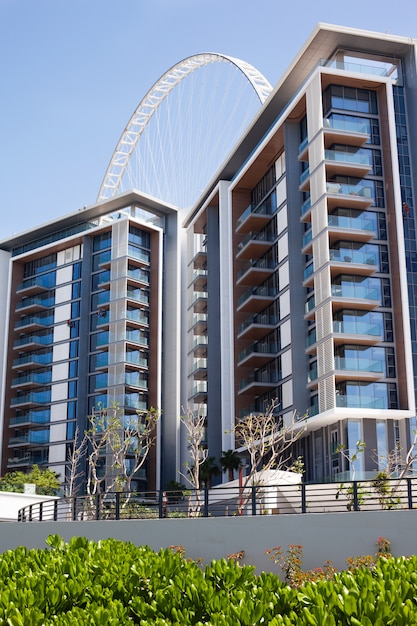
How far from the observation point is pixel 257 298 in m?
66.0

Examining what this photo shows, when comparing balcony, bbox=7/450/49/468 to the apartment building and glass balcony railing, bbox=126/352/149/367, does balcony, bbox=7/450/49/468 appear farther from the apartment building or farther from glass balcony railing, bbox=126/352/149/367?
the apartment building

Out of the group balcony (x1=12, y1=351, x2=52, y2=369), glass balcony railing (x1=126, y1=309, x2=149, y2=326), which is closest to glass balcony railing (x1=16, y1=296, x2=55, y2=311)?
balcony (x1=12, y1=351, x2=52, y2=369)

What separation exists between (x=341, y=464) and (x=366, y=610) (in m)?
45.5

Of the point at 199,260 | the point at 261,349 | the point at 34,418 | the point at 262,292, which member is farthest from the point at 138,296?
the point at 261,349

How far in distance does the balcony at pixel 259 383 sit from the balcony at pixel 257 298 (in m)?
5.43

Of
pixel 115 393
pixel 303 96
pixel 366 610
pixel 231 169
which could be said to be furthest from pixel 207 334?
pixel 366 610

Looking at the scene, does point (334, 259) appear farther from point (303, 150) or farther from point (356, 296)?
point (303, 150)

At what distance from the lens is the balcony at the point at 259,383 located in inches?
2500

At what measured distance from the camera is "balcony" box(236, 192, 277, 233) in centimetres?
6731

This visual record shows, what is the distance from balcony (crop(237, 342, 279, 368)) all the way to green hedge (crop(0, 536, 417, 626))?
166 feet

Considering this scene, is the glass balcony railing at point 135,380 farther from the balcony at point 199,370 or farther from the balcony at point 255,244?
the balcony at point 255,244

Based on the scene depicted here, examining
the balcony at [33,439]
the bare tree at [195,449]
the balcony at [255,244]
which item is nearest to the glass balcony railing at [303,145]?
the balcony at [255,244]

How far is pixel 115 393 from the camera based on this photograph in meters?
79.8

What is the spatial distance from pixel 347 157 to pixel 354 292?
957 centimetres
